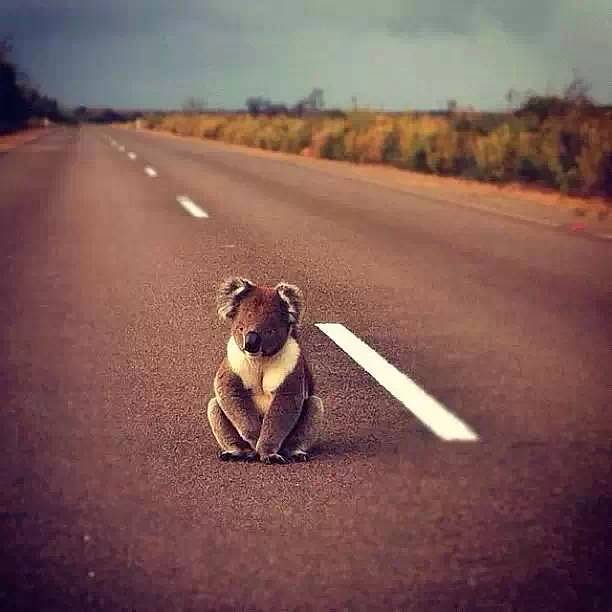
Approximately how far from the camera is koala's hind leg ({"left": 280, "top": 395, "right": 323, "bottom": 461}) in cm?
413

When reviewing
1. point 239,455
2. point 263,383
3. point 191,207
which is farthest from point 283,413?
point 191,207

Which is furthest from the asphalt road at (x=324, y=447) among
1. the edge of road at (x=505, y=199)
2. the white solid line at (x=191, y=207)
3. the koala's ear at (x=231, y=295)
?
the white solid line at (x=191, y=207)

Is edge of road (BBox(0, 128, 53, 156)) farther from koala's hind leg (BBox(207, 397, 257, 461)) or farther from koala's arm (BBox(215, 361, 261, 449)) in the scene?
koala's arm (BBox(215, 361, 261, 449))

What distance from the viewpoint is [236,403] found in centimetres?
398

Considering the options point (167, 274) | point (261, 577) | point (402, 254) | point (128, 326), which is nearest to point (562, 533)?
point (261, 577)

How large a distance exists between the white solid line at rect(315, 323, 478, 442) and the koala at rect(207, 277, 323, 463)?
86 centimetres

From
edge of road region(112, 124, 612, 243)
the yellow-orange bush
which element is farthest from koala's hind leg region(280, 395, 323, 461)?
the yellow-orange bush

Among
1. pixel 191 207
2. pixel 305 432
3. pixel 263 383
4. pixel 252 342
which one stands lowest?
pixel 191 207

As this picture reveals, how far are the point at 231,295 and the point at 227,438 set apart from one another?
685 mm

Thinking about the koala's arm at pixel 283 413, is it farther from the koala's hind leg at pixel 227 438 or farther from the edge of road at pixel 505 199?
the edge of road at pixel 505 199

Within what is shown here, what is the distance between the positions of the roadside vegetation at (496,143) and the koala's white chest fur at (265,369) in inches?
641

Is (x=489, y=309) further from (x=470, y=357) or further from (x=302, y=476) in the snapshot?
(x=302, y=476)

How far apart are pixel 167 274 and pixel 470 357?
166 inches

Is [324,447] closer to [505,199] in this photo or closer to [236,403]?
[236,403]
